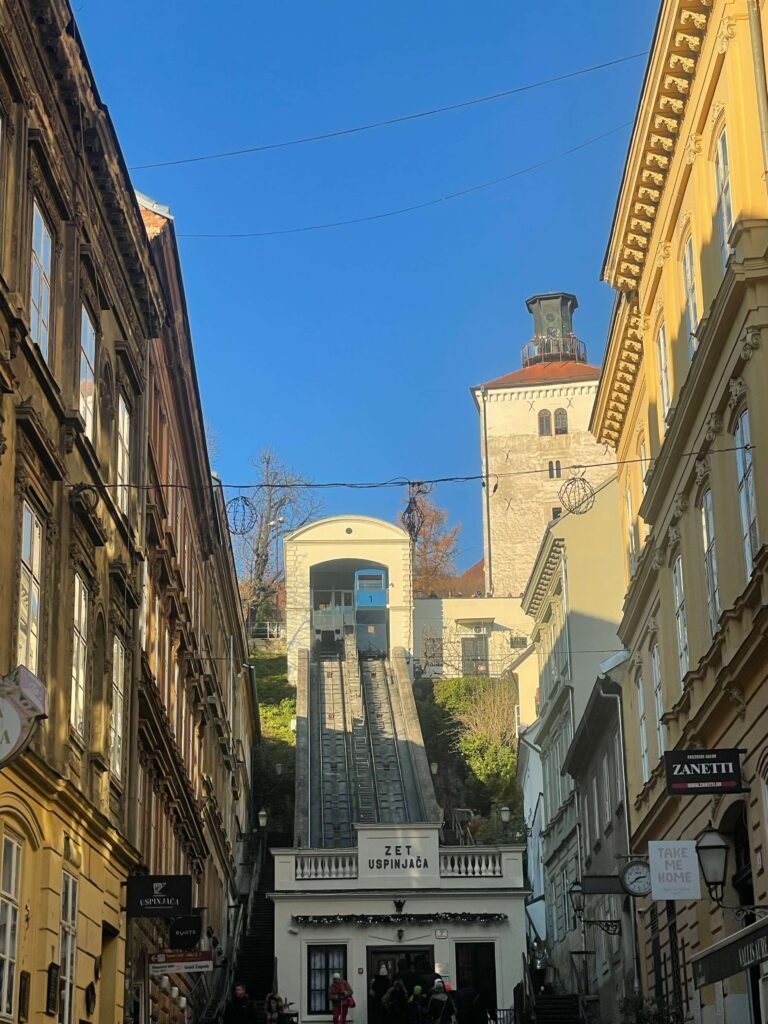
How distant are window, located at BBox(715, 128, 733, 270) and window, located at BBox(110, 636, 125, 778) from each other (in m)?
9.27

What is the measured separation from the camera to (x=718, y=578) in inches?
772

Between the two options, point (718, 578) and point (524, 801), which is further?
point (524, 801)

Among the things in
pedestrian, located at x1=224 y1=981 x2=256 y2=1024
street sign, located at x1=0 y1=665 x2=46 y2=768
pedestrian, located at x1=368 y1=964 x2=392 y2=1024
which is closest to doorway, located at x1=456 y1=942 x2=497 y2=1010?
pedestrian, located at x1=368 y1=964 x2=392 y2=1024

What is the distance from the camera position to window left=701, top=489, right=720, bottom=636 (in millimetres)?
20167

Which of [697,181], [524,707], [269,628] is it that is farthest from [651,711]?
[269,628]

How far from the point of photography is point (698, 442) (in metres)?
20.9

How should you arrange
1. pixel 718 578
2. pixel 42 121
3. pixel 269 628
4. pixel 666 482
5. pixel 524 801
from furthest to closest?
1. pixel 269 628
2. pixel 524 801
3. pixel 666 482
4. pixel 718 578
5. pixel 42 121

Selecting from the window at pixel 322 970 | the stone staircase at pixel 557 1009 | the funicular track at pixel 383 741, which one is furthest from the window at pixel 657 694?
the funicular track at pixel 383 741

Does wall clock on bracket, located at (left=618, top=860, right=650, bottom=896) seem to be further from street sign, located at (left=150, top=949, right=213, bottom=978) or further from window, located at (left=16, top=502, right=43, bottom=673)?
window, located at (left=16, top=502, right=43, bottom=673)

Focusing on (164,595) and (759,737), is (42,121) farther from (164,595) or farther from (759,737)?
(164,595)

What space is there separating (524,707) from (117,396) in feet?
147

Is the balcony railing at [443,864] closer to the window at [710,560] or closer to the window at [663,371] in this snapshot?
the window at [663,371]

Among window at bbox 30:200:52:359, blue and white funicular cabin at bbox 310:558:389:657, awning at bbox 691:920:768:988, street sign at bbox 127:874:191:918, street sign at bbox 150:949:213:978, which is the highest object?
blue and white funicular cabin at bbox 310:558:389:657

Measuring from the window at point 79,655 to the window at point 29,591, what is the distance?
6.18ft
